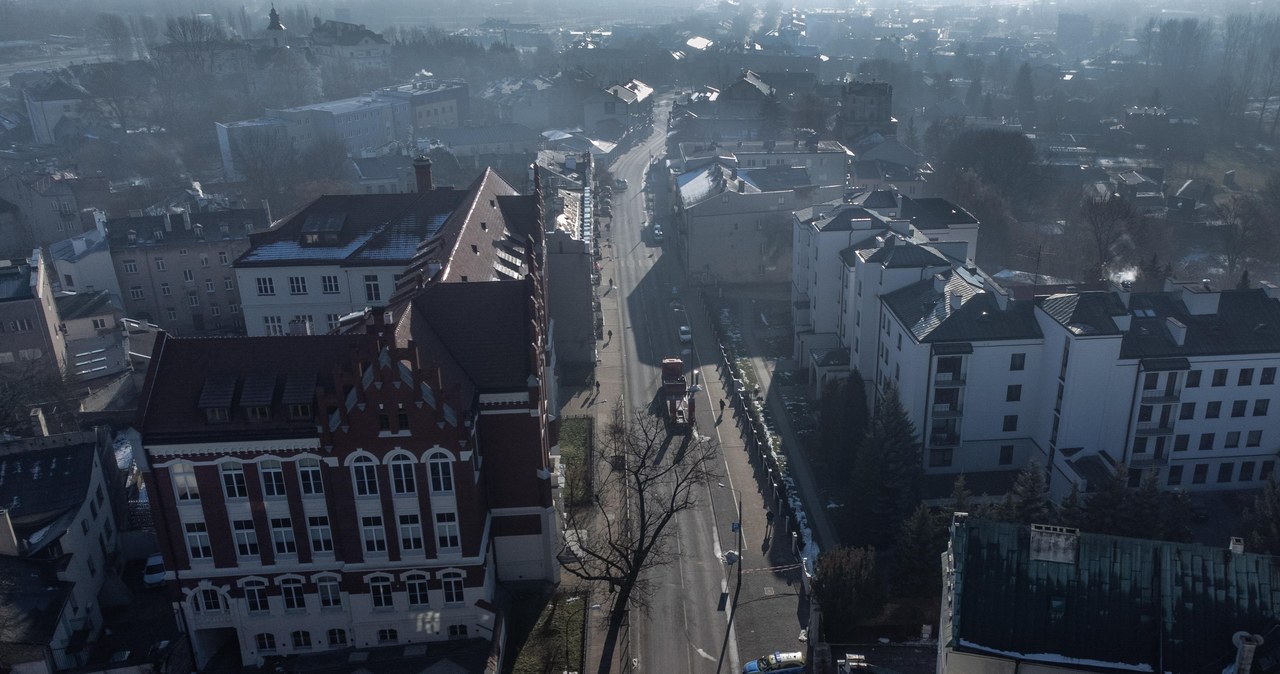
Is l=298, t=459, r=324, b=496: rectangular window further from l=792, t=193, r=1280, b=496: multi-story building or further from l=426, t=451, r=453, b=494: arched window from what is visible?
l=792, t=193, r=1280, b=496: multi-story building

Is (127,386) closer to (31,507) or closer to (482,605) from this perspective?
(31,507)

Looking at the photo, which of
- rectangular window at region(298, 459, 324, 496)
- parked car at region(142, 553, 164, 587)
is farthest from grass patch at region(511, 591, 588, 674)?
parked car at region(142, 553, 164, 587)

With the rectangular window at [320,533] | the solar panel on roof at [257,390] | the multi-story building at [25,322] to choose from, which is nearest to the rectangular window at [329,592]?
the rectangular window at [320,533]

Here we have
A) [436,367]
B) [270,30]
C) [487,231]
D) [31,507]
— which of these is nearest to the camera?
[436,367]

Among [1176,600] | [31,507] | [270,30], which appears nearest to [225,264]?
[31,507]

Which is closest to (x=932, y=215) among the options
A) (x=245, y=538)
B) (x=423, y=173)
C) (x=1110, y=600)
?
(x=423, y=173)

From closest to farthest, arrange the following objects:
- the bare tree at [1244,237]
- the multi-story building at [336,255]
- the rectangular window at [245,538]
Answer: the rectangular window at [245,538], the multi-story building at [336,255], the bare tree at [1244,237]

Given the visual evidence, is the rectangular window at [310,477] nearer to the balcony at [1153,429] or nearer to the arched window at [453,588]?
the arched window at [453,588]
